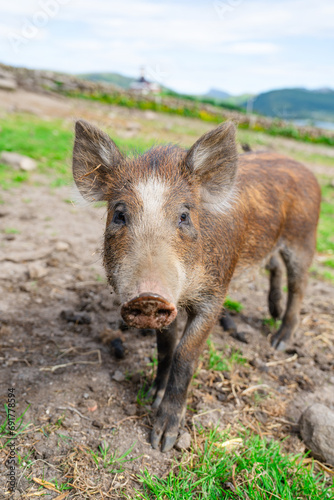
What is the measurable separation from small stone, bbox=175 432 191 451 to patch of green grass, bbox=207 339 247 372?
0.80 m

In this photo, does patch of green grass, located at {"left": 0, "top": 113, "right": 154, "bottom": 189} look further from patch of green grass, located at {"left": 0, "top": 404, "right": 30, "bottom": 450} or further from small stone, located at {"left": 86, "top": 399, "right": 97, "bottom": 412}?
patch of green grass, located at {"left": 0, "top": 404, "right": 30, "bottom": 450}

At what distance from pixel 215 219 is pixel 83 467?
Answer: 1.76m

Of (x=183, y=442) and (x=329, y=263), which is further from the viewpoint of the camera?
(x=329, y=263)

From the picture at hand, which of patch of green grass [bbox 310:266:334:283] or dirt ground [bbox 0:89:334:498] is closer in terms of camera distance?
dirt ground [bbox 0:89:334:498]

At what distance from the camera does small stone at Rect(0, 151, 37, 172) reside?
7910mm

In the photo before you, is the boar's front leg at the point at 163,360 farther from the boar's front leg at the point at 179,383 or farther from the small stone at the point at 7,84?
the small stone at the point at 7,84

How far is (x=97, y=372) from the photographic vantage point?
3254 millimetres

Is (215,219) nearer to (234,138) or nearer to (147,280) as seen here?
(234,138)

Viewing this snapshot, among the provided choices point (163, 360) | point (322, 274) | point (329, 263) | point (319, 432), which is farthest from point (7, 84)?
point (319, 432)

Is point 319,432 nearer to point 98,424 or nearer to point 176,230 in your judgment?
point 98,424

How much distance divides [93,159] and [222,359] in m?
2.01

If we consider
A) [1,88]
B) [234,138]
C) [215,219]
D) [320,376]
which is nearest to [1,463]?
[215,219]

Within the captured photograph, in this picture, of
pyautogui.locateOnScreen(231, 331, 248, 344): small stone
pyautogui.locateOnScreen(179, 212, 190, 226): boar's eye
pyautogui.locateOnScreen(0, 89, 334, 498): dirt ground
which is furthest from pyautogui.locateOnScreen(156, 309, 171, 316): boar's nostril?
pyautogui.locateOnScreen(231, 331, 248, 344): small stone

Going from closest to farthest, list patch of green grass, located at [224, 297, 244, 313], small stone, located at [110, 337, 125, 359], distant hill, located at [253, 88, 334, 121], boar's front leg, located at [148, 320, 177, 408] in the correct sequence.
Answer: boar's front leg, located at [148, 320, 177, 408] < small stone, located at [110, 337, 125, 359] < patch of green grass, located at [224, 297, 244, 313] < distant hill, located at [253, 88, 334, 121]
